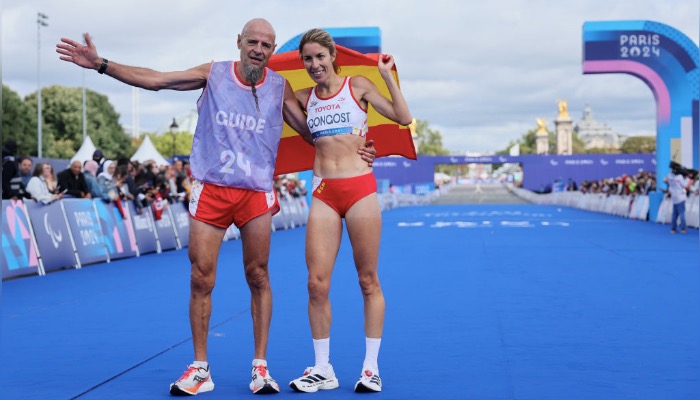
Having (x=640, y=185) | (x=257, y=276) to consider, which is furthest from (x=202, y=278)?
(x=640, y=185)

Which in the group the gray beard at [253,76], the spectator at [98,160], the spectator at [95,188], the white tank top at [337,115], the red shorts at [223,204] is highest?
the gray beard at [253,76]

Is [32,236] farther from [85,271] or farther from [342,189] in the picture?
[342,189]

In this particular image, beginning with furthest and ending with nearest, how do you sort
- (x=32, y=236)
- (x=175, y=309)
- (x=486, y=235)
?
(x=486, y=235), (x=32, y=236), (x=175, y=309)

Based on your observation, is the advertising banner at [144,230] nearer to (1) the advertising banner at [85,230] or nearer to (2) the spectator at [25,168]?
(1) the advertising banner at [85,230]

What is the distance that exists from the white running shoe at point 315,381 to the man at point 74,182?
11.2m

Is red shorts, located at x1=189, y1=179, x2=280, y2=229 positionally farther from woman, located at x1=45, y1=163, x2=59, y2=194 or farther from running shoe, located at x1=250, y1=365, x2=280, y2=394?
woman, located at x1=45, y1=163, x2=59, y2=194

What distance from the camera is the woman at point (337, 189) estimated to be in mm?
5582

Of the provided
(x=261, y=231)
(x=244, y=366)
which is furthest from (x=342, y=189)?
(x=244, y=366)

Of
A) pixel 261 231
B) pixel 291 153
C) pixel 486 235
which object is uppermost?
pixel 291 153

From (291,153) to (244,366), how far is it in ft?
4.83

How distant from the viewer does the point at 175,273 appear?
13.8 meters

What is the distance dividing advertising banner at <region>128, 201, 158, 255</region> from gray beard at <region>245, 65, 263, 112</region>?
40.7 feet

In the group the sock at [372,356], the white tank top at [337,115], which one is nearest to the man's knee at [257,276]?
the sock at [372,356]

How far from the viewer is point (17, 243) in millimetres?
13117
